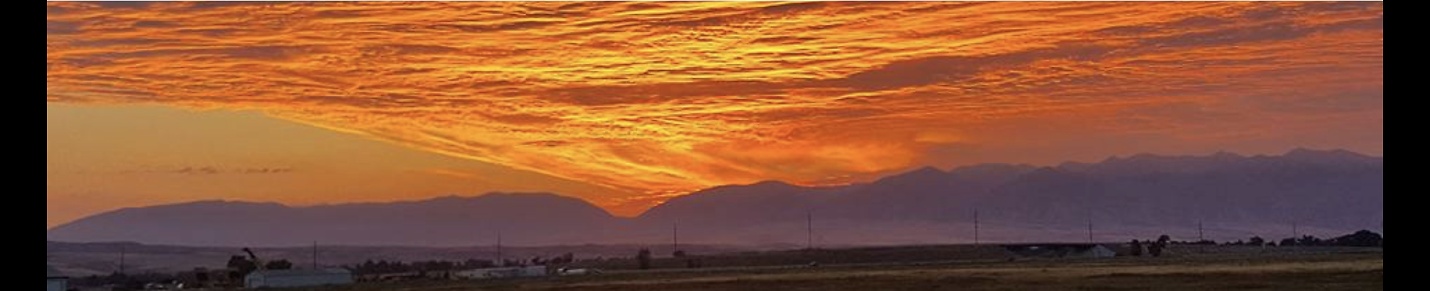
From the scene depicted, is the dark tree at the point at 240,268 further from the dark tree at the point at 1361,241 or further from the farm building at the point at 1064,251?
the dark tree at the point at 1361,241

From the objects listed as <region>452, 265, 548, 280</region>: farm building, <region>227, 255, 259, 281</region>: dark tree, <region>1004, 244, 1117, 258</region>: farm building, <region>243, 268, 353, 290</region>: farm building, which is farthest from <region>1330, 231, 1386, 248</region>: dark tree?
<region>227, 255, 259, 281</region>: dark tree

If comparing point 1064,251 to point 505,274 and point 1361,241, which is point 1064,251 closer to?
point 1361,241

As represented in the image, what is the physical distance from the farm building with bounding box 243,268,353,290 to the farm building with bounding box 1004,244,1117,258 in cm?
6763

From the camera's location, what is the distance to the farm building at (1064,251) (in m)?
155

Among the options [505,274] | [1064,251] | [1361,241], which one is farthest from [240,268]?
[1361,241]

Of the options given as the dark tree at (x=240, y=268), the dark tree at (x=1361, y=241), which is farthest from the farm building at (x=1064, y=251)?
the dark tree at (x=240, y=268)

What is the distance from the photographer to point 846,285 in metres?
76.1

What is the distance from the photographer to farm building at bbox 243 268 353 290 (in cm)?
11462

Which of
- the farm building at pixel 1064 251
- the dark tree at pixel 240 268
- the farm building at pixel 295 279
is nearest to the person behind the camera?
the farm building at pixel 295 279

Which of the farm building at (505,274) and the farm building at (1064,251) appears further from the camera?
the farm building at (1064,251)

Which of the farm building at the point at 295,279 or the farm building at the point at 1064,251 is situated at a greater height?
the farm building at the point at 295,279

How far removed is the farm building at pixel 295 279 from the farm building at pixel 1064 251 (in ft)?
222
